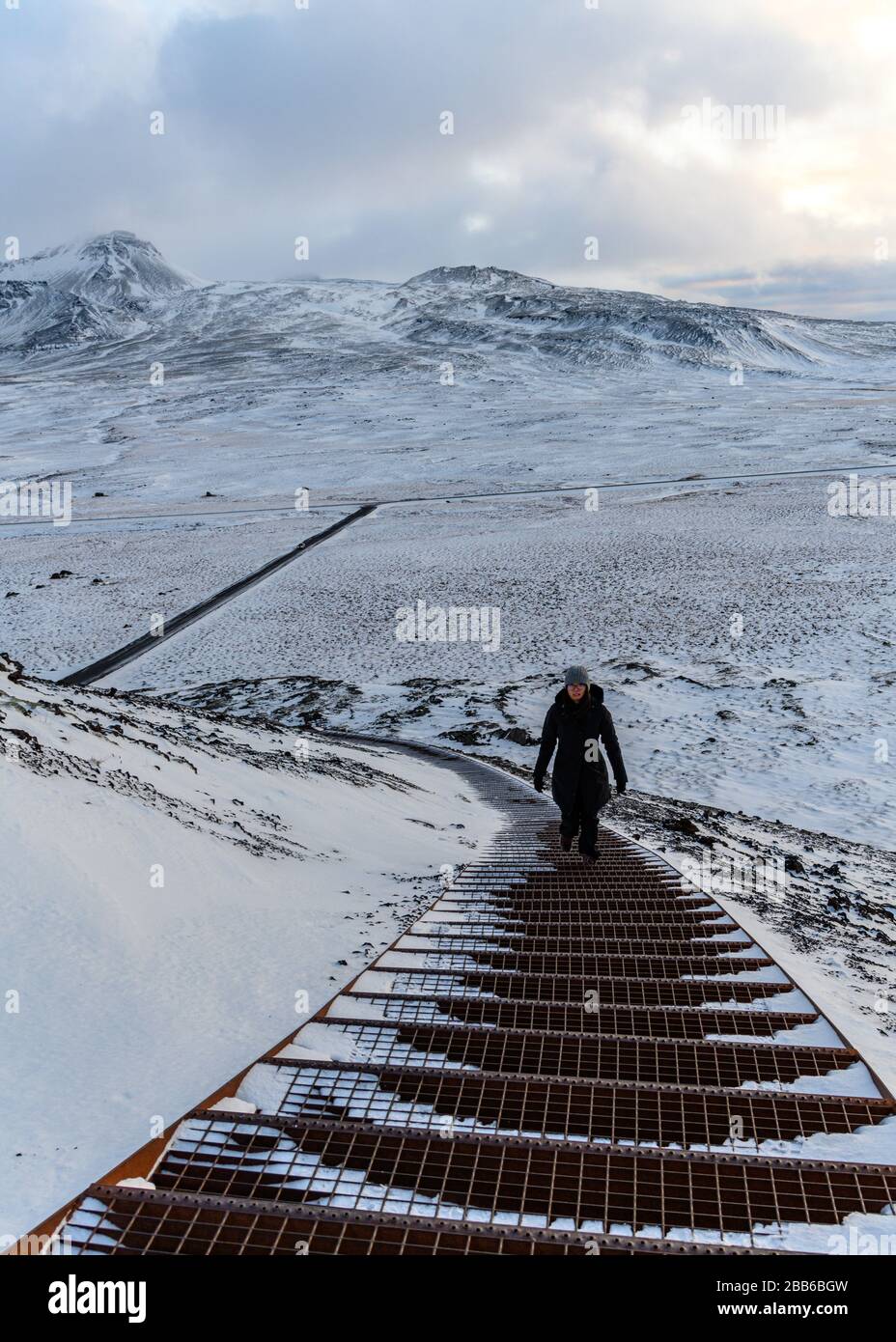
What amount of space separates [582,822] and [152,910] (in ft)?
13.0

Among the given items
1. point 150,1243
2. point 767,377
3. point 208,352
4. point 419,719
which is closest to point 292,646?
point 419,719

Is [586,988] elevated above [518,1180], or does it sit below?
below

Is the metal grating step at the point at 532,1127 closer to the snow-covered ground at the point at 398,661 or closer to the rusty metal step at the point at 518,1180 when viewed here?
the rusty metal step at the point at 518,1180

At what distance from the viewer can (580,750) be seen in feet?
25.5

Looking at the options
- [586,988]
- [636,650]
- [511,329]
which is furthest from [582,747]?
[511,329]

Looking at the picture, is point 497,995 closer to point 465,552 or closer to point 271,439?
point 465,552

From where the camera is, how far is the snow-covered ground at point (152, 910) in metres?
3.96

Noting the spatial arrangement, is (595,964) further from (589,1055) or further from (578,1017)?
(589,1055)

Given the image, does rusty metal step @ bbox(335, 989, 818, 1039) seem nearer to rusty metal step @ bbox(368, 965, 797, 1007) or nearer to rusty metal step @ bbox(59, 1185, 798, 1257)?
rusty metal step @ bbox(368, 965, 797, 1007)

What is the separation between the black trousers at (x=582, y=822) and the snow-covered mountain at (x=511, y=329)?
118435 millimetres

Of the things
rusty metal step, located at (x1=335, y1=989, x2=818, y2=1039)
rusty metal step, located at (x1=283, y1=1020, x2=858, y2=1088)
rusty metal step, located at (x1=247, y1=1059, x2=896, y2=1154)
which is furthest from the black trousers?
rusty metal step, located at (x1=247, y1=1059, x2=896, y2=1154)

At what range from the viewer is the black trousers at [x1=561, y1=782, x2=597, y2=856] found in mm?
8062

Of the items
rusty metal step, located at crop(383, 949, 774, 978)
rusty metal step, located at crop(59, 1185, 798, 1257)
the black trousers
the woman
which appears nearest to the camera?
rusty metal step, located at crop(59, 1185, 798, 1257)

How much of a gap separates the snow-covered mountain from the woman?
118 m
